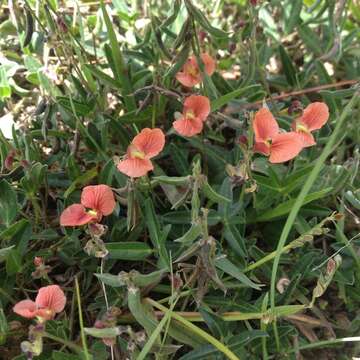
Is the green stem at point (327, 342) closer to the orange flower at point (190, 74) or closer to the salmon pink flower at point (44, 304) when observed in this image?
the salmon pink flower at point (44, 304)

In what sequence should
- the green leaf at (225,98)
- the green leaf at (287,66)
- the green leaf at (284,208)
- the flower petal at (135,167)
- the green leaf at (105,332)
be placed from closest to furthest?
1. the green leaf at (105,332)
2. the flower petal at (135,167)
3. the green leaf at (284,208)
4. the green leaf at (225,98)
5. the green leaf at (287,66)

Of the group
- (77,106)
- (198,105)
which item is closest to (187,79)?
(198,105)

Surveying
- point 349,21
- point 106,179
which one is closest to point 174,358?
point 106,179

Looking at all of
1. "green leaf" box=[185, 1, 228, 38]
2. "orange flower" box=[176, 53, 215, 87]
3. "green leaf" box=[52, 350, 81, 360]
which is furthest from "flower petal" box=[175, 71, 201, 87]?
"green leaf" box=[52, 350, 81, 360]

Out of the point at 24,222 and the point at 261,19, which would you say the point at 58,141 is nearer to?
the point at 24,222

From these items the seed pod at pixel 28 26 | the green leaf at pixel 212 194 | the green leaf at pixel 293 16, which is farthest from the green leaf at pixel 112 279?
the green leaf at pixel 293 16

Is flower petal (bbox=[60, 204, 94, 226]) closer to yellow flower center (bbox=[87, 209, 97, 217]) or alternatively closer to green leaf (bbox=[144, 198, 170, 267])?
yellow flower center (bbox=[87, 209, 97, 217])
